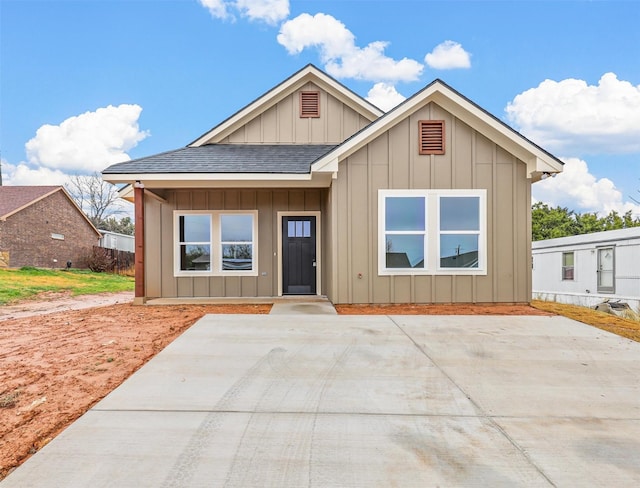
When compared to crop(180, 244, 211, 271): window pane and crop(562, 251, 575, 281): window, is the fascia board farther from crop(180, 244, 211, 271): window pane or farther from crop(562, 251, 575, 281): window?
crop(562, 251, 575, 281): window

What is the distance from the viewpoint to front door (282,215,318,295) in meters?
9.88

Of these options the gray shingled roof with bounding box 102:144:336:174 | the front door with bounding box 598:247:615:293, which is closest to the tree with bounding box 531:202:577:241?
the front door with bounding box 598:247:615:293

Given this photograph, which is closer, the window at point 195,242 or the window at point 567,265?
the window at point 195,242

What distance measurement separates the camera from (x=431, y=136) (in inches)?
317

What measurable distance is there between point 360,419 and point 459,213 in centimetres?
610

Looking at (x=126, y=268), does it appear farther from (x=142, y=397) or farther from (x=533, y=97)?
(x=533, y=97)

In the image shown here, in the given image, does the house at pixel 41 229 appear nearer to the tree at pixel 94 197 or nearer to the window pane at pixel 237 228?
the tree at pixel 94 197

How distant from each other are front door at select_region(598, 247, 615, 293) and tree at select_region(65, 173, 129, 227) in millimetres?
44134

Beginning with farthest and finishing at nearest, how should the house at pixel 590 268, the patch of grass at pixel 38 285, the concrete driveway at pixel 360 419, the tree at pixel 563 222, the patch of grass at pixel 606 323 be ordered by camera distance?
the tree at pixel 563 222
the house at pixel 590 268
the patch of grass at pixel 38 285
the patch of grass at pixel 606 323
the concrete driveway at pixel 360 419

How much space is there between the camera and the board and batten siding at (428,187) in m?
8.01

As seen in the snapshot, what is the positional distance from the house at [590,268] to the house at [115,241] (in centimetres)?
3062

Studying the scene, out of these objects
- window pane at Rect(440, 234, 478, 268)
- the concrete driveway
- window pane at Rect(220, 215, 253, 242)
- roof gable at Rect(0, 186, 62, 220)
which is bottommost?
the concrete driveway

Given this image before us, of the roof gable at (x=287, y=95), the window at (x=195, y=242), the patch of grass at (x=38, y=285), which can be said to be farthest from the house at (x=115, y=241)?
the window at (x=195, y=242)

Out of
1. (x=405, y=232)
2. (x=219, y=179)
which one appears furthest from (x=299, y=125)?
(x=405, y=232)
